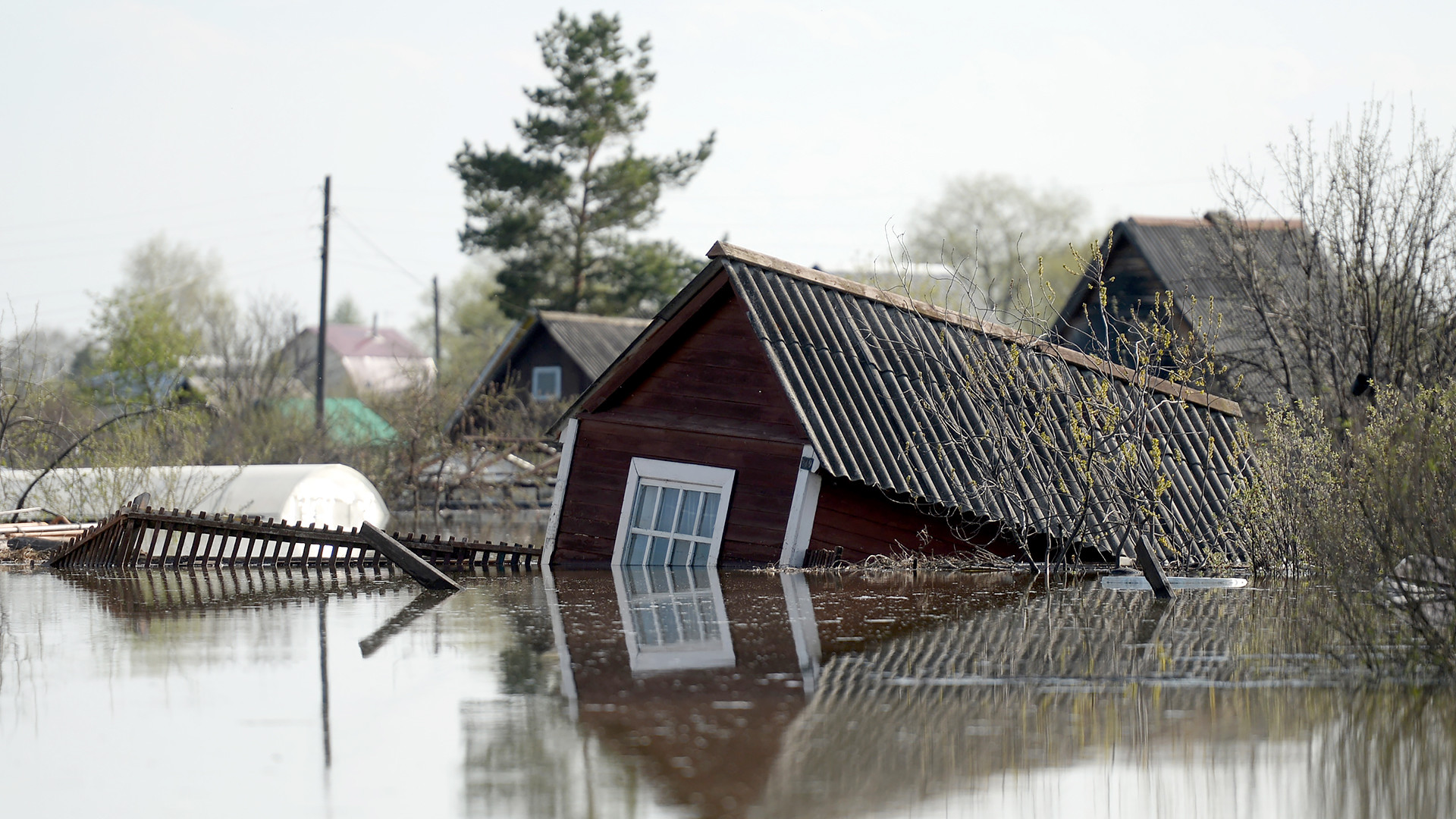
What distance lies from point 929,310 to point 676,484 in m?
3.55

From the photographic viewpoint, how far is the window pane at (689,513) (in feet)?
48.8

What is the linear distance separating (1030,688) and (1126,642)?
1768 mm

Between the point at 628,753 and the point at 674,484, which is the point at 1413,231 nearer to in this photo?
the point at 674,484

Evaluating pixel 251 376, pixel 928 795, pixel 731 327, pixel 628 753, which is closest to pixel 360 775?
pixel 628 753

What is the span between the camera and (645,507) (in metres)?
15.2

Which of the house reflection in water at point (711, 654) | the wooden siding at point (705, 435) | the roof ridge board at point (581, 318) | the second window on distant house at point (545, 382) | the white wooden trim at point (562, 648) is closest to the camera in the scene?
the house reflection in water at point (711, 654)

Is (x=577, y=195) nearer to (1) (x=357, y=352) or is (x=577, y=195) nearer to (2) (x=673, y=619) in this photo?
(2) (x=673, y=619)

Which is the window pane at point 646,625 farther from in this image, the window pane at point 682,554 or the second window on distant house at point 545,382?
the second window on distant house at point 545,382

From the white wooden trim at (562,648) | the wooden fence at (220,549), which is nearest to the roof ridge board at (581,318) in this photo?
the wooden fence at (220,549)

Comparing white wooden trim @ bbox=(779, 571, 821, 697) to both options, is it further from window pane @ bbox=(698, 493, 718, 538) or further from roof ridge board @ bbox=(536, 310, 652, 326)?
roof ridge board @ bbox=(536, 310, 652, 326)

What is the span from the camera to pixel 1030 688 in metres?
7.48

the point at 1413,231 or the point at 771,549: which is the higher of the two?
the point at 1413,231

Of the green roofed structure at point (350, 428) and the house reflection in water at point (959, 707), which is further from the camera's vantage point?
the green roofed structure at point (350, 428)

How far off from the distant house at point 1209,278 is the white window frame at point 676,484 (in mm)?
4142
